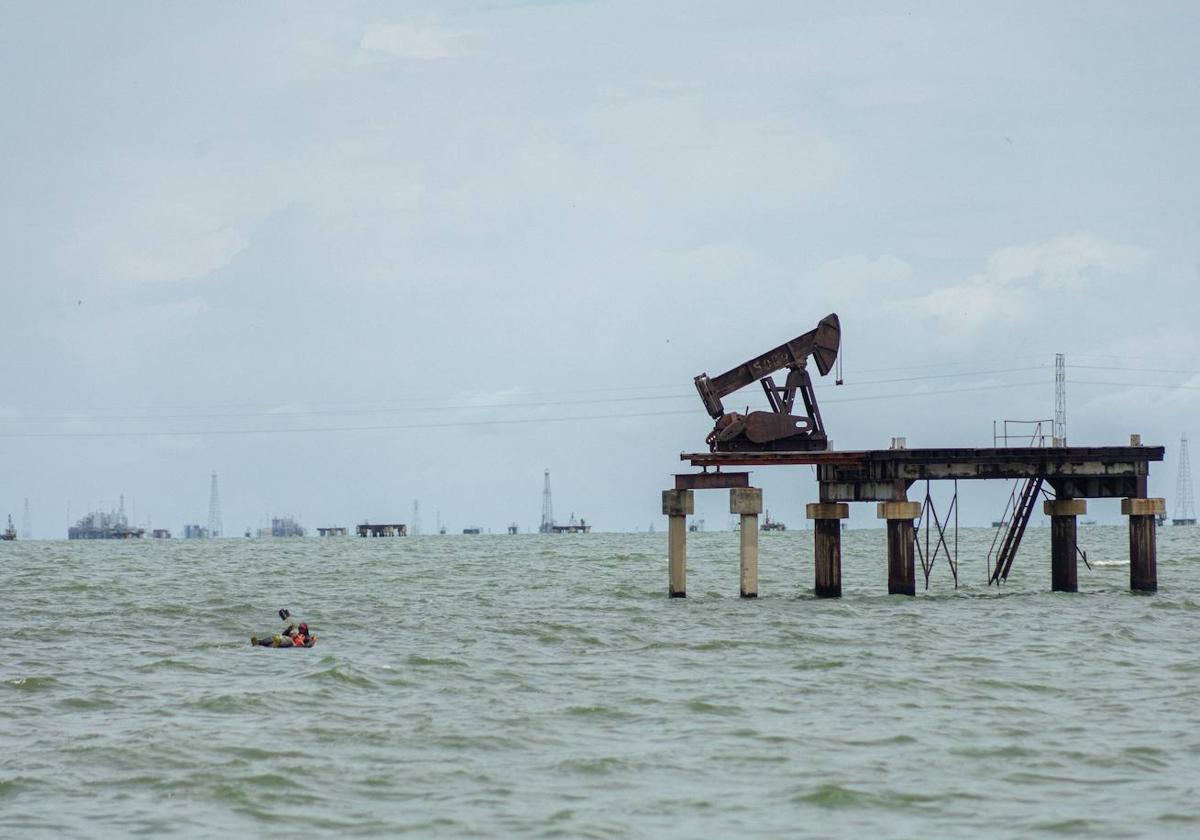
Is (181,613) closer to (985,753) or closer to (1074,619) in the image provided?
(1074,619)

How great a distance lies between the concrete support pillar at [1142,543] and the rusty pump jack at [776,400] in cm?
914

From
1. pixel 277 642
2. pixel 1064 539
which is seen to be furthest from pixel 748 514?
pixel 277 642

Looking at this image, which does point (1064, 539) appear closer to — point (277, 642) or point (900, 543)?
point (900, 543)

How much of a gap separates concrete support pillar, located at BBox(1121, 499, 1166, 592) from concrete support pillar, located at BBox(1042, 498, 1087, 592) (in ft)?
4.86

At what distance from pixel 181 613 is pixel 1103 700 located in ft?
95.1

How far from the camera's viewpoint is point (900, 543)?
40188 mm

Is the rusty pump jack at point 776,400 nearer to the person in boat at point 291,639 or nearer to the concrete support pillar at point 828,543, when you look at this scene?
the concrete support pillar at point 828,543

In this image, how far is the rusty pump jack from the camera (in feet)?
133

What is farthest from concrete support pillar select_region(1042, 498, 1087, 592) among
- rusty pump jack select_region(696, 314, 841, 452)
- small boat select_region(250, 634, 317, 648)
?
small boat select_region(250, 634, 317, 648)

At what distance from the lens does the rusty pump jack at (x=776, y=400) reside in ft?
133

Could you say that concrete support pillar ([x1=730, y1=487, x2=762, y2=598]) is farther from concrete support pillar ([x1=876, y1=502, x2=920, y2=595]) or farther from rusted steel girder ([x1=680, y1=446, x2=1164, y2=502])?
concrete support pillar ([x1=876, y1=502, x2=920, y2=595])

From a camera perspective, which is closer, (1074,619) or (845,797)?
(845,797)

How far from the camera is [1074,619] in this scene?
36.2 meters

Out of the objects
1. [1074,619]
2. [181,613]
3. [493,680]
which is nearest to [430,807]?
[493,680]
